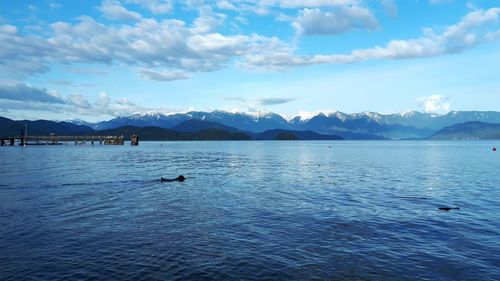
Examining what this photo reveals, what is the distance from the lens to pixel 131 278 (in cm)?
2080

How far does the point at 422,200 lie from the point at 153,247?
3704 centimetres

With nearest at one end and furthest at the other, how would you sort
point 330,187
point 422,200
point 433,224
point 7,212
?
point 433,224, point 7,212, point 422,200, point 330,187

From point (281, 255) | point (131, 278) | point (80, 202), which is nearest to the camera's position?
point (131, 278)

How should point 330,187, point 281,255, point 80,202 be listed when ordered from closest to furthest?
point 281,255 → point 80,202 → point 330,187

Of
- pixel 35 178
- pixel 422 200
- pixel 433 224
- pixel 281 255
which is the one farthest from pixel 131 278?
pixel 35 178

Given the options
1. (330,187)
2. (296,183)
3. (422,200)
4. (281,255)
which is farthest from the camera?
(296,183)

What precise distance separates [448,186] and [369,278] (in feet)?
159

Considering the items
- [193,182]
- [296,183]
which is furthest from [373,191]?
[193,182]

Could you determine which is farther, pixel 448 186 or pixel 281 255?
pixel 448 186

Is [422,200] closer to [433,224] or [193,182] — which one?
[433,224]

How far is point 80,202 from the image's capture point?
→ 42.9 m

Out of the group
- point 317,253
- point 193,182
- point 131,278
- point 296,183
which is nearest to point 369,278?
point 317,253

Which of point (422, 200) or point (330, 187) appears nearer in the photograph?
point (422, 200)

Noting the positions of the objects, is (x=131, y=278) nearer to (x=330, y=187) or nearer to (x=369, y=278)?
(x=369, y=278)
